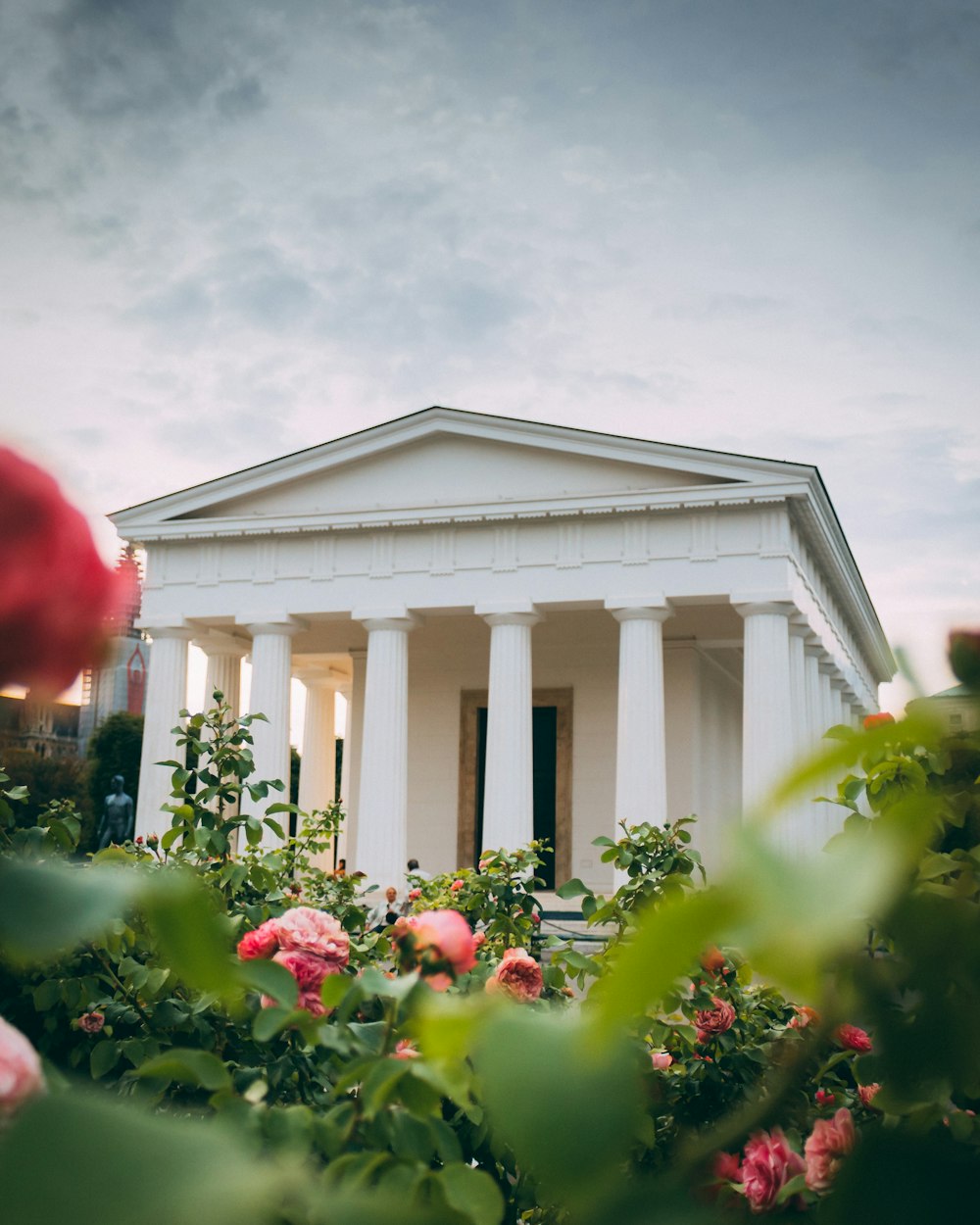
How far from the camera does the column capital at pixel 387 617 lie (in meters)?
31.6

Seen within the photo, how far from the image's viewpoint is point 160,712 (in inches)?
1315

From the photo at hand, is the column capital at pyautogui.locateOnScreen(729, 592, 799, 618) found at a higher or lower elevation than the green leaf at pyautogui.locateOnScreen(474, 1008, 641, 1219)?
higher

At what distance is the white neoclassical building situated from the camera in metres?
29.2

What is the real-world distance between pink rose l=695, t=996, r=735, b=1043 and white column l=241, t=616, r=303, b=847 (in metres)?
28.9

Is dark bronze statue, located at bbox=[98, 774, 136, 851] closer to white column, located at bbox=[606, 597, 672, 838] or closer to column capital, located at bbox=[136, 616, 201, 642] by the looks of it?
column capital, located at bbox=[136, 616, 201, 642]

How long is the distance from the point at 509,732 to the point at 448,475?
7.46 meters

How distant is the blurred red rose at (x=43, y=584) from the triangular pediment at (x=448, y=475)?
2881 centimetres

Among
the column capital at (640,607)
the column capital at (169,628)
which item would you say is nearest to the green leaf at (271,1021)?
the column capital at (640,607)

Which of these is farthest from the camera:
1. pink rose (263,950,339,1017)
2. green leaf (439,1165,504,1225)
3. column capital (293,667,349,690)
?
column capital (293,667,349,690)

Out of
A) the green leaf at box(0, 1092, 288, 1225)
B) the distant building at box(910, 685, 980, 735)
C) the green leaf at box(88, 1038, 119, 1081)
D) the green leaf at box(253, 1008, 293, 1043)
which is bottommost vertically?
the green leaf at box(88, 1038, 119, 1081)

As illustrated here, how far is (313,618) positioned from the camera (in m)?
33.6

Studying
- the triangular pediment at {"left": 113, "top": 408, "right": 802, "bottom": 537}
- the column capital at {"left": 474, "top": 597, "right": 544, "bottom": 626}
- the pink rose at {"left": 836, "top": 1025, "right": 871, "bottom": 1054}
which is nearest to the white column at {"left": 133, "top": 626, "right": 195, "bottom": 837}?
the triangular pediment at {"left": 113, "top": 408, "right": 802, "bottom": 537}

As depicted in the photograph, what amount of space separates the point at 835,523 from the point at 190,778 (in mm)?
30652

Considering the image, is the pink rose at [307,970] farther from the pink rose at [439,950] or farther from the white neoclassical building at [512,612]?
the white neoclassical building at [512,612]
